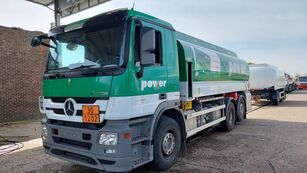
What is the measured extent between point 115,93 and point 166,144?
168cm

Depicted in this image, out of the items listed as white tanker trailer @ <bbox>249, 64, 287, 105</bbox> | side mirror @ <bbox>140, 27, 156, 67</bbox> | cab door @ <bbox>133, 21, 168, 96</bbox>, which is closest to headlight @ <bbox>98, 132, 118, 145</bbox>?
cab door @ <bbox>133, 21, 168, 96</bbox>

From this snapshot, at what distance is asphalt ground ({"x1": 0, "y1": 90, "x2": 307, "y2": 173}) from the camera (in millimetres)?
4812

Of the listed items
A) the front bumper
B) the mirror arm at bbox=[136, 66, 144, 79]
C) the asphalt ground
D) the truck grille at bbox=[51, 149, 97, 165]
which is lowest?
the asphalt ground

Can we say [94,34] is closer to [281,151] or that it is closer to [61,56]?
[61,56]

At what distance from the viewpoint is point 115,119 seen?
3609 millimetres

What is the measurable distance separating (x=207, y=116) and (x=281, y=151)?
1998 mm

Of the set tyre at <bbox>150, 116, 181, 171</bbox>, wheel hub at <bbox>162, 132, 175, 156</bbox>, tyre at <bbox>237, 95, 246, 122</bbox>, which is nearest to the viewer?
tyre at <bbox>150, 116, 181, 171</bbox>

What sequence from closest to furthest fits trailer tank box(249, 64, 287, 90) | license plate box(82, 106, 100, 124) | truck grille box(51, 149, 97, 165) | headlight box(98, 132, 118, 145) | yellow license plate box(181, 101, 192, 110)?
1. headlight box(98, 132, 118, 145)
2. license plate box(82, 106, 100, 124)
3. truck grille box(51, 149, 97, 165)
4. yellow license plate box(181, 101, 192, 110)
5. trailer tank box(249, 64, 287, 90)

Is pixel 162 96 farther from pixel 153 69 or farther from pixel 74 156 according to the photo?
pixel 74 156

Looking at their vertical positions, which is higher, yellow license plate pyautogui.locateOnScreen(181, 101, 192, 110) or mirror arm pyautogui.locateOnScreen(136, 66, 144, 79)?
mirror arm pyautogui.locateOnScreen(136, 66, 144, 79)

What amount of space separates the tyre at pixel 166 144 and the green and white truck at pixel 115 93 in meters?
0.02

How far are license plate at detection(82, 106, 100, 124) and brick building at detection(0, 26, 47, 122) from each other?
8163 mm

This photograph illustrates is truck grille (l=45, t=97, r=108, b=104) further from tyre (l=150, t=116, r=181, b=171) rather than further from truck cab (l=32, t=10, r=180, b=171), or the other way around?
tyre (l=150, t=116, r=181, b=171)

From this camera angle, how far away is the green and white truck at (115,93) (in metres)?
3.62
